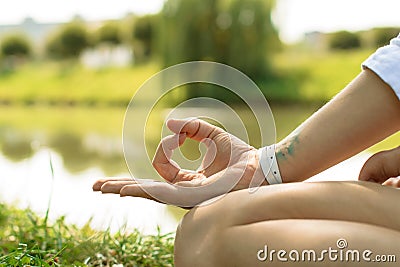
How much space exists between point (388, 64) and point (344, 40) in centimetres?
1274

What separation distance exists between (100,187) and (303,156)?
1.09ft

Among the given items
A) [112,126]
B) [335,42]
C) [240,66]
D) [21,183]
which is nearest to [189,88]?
[240,66]

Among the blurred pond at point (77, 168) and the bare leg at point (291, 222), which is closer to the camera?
the bare leg at point (291, 222)

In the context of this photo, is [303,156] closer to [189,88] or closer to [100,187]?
[100,187]

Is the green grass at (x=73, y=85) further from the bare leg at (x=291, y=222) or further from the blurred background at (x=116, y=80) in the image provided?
the bare leg at (x=291, y=222)

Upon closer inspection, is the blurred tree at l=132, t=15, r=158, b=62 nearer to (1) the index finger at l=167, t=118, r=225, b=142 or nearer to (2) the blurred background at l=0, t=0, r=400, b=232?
(2) the blurred background at l=0, t=0, r=400, b=232

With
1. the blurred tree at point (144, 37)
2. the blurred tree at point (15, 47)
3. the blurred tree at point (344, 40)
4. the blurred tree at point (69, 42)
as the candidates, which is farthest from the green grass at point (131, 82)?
the blurred tree at point (15, 47)

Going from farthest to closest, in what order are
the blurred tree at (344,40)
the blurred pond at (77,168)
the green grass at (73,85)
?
1. the blurred tree at (344,40)
2. the green grass at (73,85)
3. the blurred pond at (77,168)

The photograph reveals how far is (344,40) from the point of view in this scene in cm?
1321

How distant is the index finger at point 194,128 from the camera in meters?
1.05

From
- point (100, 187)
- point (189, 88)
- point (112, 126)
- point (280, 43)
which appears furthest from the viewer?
point (280, 43)

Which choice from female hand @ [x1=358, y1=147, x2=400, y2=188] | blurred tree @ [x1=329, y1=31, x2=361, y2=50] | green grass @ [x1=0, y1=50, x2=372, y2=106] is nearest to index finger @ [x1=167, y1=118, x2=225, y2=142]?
female hand @ [x1=358, y1=147, x2=400, y2=188]

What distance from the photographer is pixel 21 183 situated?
2.53 m

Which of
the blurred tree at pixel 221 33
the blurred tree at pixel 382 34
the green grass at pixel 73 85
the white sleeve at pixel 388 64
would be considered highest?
the white sleeve at pixel 388 64
